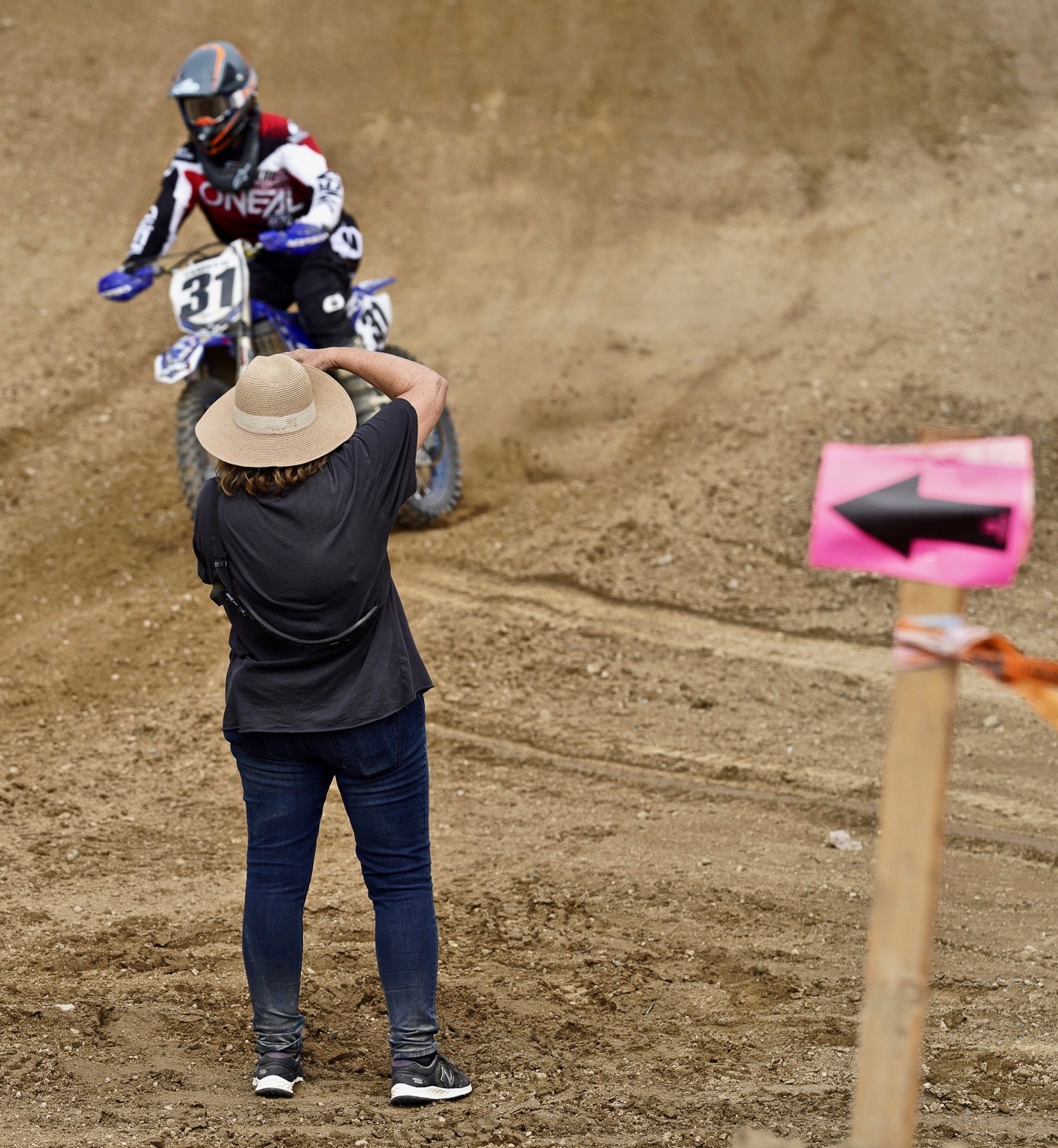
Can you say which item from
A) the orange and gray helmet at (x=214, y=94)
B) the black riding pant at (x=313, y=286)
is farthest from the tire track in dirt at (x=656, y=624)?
the orange and gray helmet at (x=214, y=94)

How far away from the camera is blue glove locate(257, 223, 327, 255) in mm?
6438

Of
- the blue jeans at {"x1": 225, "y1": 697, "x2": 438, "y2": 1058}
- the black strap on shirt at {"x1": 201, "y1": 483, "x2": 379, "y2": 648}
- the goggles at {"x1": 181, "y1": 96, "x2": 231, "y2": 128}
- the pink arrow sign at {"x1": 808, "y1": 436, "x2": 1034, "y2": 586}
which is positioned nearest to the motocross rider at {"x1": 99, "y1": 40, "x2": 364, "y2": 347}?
the goggles at {"x1": 181, "y1": 96, "x2": 231, "y2": 128}

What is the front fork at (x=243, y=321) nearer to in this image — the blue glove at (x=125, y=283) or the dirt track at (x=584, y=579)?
the blue glove at (x=125, y=283)

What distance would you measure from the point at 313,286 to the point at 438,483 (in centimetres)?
137

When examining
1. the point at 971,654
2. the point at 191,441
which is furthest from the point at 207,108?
the point at 971,654

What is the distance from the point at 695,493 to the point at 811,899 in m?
3.40

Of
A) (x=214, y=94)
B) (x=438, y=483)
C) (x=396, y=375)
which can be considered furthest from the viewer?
(x=438, y=483)

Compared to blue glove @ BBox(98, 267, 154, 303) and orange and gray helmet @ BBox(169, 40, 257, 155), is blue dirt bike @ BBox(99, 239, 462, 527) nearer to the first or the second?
blue glove @ BBox(98, 267, 154, 303)

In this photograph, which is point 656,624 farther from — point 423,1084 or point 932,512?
point 932,512

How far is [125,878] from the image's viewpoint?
16.2 feet

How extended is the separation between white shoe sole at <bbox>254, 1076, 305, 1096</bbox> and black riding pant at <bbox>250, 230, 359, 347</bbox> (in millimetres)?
4185

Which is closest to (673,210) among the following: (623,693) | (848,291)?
(848,291)

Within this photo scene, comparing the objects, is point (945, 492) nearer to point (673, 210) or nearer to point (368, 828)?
point (368, 828)

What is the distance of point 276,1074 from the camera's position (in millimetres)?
3557
